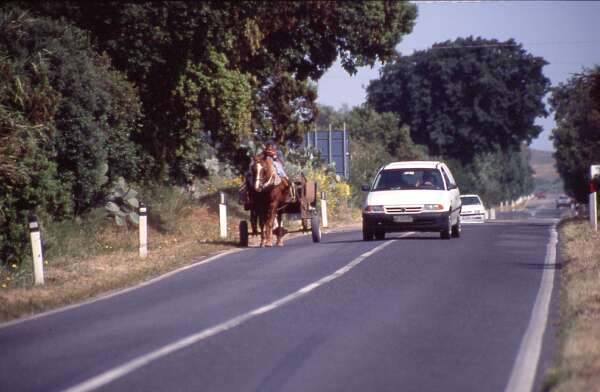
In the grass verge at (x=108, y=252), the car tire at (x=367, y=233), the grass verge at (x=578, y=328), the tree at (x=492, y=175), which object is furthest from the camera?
the tree at (x=492, y=175)

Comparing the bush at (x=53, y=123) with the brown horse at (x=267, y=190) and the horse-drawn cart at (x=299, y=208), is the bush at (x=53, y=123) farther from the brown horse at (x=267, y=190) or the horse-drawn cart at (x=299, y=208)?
the brown horse at (x=267, y=190)

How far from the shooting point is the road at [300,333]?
9.50 meters

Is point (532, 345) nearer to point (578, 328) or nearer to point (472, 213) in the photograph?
point (578, 328)

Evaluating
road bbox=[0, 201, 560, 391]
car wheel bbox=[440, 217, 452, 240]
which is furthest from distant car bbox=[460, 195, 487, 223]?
road bbox=[0, 201, 560, 391]

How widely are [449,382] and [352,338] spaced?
2.33m

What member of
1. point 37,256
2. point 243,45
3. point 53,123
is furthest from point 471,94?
point 37,256

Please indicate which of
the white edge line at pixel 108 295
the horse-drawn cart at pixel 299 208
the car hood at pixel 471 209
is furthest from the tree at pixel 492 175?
the white edge line at pixel 108 295

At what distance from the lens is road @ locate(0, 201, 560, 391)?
9.50 meters

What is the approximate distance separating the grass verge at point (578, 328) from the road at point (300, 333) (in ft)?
0.71

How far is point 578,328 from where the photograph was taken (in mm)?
11492

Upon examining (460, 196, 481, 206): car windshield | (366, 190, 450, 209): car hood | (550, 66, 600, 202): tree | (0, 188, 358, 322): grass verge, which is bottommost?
(0, 188, 358, 322): grass verge

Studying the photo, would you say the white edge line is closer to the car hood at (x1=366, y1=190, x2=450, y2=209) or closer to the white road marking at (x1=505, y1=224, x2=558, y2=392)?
the car hood at (x1=366, y1=190, x2=450, y2=209)

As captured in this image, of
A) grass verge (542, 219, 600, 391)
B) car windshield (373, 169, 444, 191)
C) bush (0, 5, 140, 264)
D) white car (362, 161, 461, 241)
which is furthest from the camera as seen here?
car windshield (373, 169, 444, 191)

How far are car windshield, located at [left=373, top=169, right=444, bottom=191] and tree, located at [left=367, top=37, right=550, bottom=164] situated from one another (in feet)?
169
